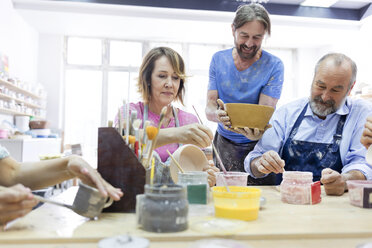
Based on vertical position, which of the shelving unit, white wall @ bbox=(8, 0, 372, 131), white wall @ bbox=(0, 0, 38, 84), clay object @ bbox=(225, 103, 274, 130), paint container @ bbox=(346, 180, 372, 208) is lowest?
paint container @ bbox=(346, 180, 372, 208)

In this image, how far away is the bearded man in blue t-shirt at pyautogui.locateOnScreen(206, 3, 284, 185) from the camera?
2.03m

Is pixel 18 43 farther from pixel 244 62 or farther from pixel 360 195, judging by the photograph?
pixel 360 195

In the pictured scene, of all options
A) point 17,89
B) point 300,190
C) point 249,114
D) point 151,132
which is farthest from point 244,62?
point 17,89

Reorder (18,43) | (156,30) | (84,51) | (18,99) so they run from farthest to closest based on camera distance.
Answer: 1. (84,51)
2. (156,30)
3. (18,43)
4. (18,99)

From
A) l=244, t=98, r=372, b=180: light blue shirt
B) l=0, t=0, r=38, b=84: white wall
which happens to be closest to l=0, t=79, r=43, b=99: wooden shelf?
l=0, t=0, r=38, b=84: white wall

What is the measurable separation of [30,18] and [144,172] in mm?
5916

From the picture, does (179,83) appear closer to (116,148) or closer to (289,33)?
(116,148)

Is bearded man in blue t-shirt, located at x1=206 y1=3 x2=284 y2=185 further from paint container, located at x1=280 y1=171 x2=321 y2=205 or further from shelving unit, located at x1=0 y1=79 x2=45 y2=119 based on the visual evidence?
shelving unit, located at x1=0 y1=79 x2=45 y2=119

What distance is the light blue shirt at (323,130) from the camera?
168 cm

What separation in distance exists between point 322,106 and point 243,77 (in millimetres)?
570

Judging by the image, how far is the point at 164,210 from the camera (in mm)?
771

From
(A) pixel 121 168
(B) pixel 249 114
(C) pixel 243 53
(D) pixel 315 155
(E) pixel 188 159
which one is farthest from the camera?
(C) pixel 243 53

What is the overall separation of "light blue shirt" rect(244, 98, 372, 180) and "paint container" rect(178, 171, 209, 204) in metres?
0.76

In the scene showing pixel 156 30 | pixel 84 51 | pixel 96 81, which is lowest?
pixel 96 81
